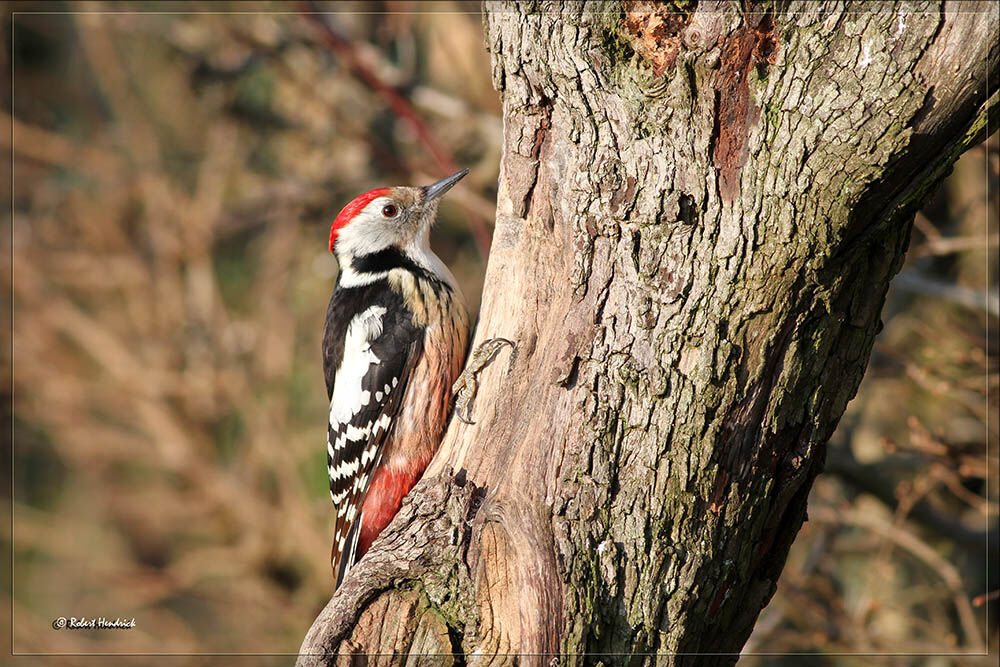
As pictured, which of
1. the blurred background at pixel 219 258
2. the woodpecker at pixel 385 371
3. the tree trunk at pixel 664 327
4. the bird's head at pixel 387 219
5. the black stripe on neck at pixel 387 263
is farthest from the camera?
the blurred background at pixel 219 258

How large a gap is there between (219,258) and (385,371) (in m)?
4.74

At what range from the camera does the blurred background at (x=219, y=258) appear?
19.2 ft

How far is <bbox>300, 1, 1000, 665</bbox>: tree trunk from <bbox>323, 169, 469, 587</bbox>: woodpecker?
3.61 feet

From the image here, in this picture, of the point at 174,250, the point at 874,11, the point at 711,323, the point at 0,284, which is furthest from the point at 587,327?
the point at 0,284

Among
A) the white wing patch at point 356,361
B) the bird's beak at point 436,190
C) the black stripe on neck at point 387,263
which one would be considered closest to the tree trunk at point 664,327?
the white wing patch at point 356,361

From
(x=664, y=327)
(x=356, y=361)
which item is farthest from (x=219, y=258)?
(x=664, y=327)

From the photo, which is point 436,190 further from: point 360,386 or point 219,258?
point 219,258

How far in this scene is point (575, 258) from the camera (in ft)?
8.02

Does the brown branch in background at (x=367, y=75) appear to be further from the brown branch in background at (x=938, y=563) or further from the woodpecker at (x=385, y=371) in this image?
the brown branch in background at (x=938, y=563)

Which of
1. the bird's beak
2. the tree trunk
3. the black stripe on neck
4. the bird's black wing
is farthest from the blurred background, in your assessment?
the tree trunk

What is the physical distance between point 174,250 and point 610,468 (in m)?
5.21

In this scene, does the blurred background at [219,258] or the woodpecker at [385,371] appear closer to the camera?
the woodpecker at [385,371]

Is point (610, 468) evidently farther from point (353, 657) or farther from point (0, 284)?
point (0, 284)

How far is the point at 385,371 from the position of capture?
3.64 m
